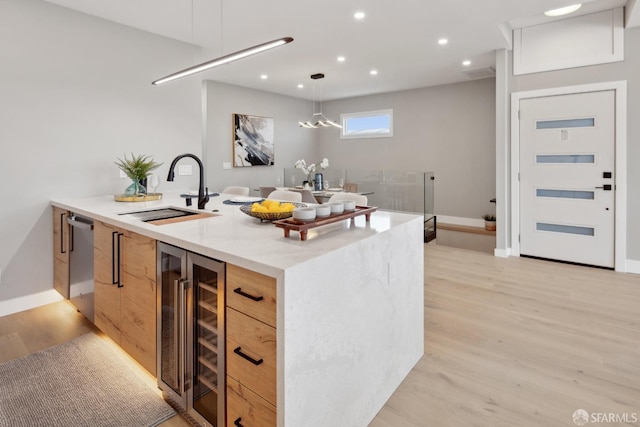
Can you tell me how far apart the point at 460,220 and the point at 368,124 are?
9.60ft

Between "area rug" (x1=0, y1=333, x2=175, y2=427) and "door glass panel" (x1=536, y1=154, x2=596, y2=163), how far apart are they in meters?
4.69

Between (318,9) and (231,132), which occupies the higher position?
(318,9)

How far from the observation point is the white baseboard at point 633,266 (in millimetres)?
3909

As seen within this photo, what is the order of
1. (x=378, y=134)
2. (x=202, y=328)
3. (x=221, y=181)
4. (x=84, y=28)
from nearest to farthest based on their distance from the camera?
(x=202, y=328) → (x=84, y=28) → (x=221, y=181) → (x=378, y=134)

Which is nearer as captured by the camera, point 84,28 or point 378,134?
point 84,28

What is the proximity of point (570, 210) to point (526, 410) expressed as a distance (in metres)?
3.30

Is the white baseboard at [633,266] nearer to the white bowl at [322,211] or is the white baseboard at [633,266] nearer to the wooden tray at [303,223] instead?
the wooden tray at [303,223]

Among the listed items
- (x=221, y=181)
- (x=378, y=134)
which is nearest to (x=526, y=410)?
(x=221, y=181)

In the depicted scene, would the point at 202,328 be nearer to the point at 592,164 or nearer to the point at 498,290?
the point at 498,290

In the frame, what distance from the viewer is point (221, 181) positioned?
21.3 feet

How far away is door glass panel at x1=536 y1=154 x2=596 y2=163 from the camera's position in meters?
4.11

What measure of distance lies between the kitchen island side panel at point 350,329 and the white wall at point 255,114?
5012mm

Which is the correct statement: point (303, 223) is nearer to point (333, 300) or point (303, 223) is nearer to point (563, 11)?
point (333, 300)

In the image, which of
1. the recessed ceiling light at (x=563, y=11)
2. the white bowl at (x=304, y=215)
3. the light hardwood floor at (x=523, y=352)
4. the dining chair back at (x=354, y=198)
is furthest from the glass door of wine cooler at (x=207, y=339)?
the recessed ceiling light at (x=563, y=11)
